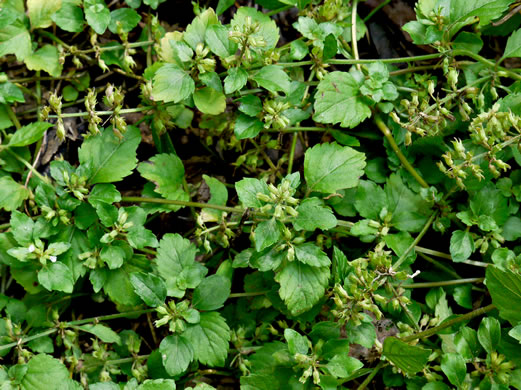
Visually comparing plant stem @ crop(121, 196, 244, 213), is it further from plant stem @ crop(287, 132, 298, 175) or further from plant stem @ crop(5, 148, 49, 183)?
plant stem @ crop(5, 148, 49, 183)

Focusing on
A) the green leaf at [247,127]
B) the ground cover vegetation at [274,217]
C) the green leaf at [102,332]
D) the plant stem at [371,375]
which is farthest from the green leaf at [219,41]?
the plant stem at [371,375]

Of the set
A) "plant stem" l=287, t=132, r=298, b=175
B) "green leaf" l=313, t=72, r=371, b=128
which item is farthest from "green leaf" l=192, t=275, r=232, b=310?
"green leaf" l=313, t=72, r=371, b=128

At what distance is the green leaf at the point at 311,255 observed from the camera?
2.31 m

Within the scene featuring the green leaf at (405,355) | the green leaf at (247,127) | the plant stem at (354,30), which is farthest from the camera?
the plant stem at (354,30)

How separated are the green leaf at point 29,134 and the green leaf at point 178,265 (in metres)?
0.83

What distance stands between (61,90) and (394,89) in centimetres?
183

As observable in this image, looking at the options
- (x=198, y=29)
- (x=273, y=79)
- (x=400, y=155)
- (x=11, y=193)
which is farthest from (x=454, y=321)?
(x=11, y=193)

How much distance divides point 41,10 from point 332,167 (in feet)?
5.73

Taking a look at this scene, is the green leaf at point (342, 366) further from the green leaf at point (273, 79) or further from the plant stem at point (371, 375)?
the green leaf at point (273, 79)

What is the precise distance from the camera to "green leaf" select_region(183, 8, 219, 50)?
2512mm

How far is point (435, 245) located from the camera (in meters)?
2.75

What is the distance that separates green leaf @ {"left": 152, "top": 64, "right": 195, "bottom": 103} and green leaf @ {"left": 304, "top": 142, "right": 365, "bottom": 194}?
65cm

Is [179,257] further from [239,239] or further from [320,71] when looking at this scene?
[320,71]

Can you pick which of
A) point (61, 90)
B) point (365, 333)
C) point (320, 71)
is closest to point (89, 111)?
point (61, 90)
